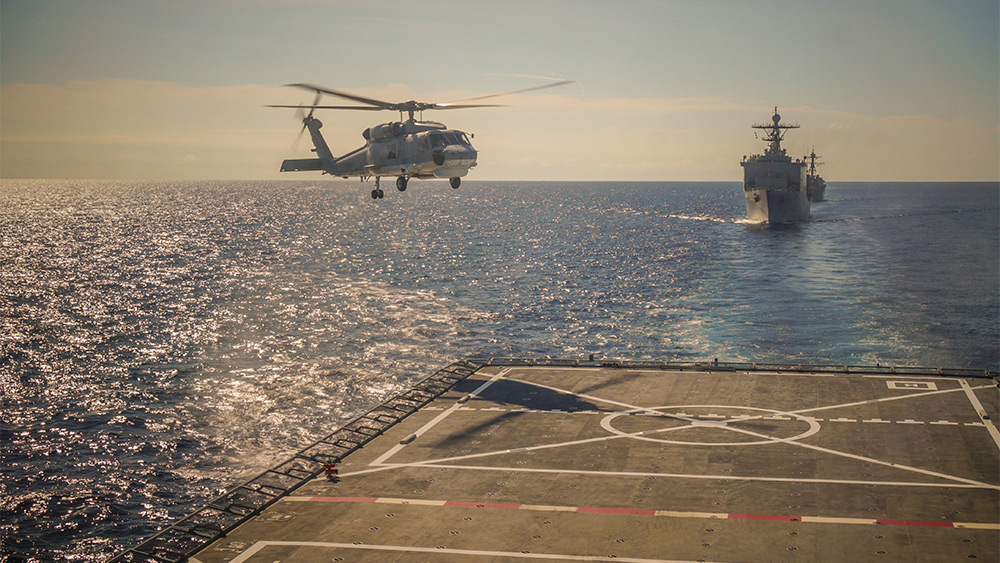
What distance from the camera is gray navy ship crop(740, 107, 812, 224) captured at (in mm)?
164375

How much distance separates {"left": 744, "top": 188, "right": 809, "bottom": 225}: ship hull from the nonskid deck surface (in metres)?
130

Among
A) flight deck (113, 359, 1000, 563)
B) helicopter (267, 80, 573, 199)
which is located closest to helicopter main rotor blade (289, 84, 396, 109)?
helicopter (267, 80, 573, 199)

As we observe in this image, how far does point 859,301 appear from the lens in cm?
9294

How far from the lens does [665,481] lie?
99.4ft

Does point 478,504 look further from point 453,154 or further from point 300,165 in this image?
point 300,165

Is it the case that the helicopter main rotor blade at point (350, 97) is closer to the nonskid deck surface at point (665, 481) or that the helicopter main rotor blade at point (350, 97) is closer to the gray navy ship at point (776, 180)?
the nonskid deck surface at point (665, 481)

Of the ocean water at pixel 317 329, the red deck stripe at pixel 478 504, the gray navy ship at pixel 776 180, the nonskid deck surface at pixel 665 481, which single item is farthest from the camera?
the gray navy ship at pixel 776 180

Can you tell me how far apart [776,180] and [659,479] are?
5849 inches

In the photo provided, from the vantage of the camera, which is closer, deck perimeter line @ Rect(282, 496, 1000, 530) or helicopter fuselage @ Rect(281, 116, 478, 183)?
deck perimeter line @ Rect(282, 496, 1000, 530)

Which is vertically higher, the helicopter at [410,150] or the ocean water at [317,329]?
the helicopter at [410,150]

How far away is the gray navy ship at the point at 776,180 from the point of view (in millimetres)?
164375

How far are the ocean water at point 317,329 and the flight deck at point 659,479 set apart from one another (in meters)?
15.4

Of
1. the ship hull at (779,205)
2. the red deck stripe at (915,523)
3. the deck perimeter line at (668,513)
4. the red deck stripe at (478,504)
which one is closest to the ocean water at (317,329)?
the ship hull at (779,205)

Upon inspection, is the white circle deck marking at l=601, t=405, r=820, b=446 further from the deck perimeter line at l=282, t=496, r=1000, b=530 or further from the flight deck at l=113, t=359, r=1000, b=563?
the deck perimeter line at l=282, t=496, r=1000, b=530
